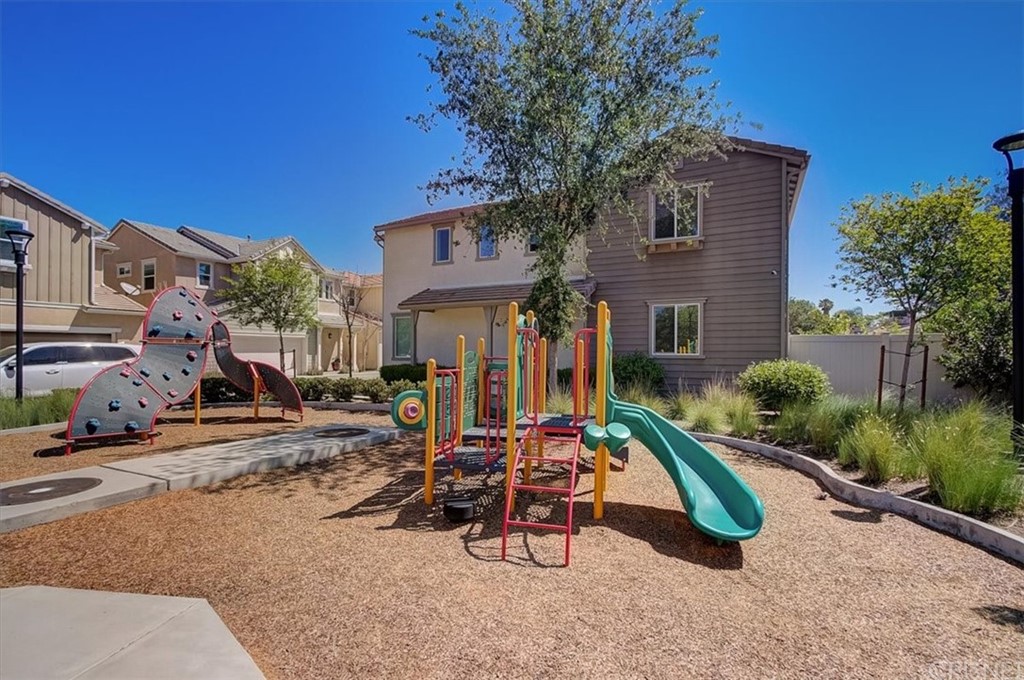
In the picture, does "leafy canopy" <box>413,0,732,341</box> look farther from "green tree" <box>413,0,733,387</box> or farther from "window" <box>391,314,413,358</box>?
"window" <box>391,314,413,358</box>

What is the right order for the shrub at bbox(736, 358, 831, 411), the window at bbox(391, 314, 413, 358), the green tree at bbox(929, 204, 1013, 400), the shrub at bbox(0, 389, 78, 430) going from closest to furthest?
the shrub at bbox(0, 389, 78, 430), the green tree at bbox(929, 204, 1013, 400), the shrub at bbox(736, 358, 831, 411), the window at bbox(391, 314, 413, 358)

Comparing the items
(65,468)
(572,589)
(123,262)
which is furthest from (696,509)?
(123,262)

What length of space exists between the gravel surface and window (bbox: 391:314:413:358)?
742 centimetres

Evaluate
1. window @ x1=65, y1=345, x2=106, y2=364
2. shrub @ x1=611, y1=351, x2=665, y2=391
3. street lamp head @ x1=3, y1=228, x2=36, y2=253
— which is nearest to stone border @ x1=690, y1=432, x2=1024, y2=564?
shrub @ x1=611, y1=351, x2=665, y2=391

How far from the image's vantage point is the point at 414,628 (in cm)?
303

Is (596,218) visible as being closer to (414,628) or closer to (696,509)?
(696,509)

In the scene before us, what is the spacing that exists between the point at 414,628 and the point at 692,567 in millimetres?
2230

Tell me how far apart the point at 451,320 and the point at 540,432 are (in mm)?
13671

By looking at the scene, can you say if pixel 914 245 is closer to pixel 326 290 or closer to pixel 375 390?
pixel 375 390

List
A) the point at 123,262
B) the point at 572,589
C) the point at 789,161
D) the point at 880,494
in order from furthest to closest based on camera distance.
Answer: the point at 123,262 → the point at 789,161 → the point at 880,494 → the point at 572,589

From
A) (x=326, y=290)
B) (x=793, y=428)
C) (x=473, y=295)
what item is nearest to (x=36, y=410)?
(x=473, y=295)

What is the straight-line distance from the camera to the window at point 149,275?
77.0 feet

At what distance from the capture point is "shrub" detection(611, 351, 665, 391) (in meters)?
14.2

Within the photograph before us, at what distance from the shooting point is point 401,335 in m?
20.4
